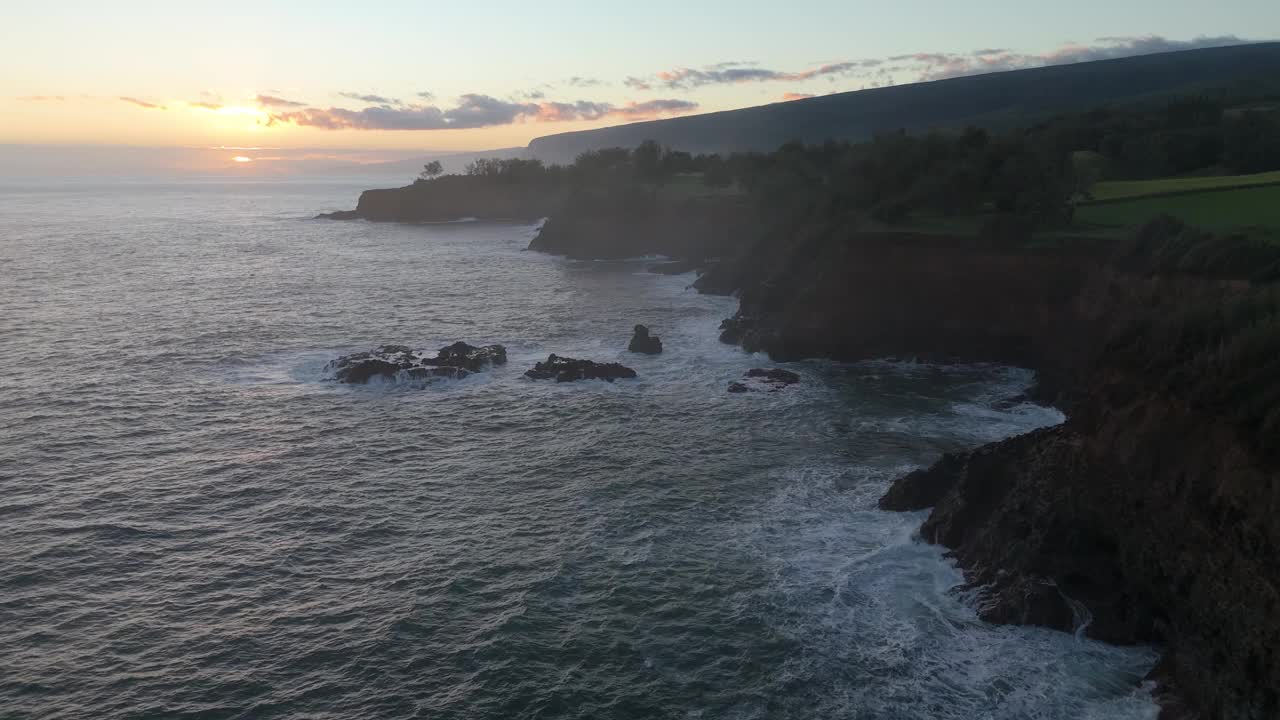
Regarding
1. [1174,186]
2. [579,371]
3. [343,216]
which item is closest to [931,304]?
[1174,186]

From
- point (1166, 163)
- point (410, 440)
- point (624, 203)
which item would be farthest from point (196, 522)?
point (624, 203)

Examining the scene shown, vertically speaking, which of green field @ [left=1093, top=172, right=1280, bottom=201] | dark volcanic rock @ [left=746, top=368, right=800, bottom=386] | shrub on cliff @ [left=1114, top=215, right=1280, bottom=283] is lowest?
dark volcanic rock @ [left=746, top=368, right=800, bottom=386]

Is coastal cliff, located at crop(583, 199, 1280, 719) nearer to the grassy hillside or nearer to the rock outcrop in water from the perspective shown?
the grassy hillside

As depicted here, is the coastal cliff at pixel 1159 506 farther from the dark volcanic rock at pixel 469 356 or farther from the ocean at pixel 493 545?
the dark volcanic rock at pixel 469 356

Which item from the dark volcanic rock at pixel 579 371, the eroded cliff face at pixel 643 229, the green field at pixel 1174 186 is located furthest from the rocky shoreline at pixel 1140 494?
the eroded cliff face at pixel 643 229

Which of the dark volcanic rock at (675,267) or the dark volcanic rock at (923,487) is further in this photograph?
the dark volcanic rock at (675,267)

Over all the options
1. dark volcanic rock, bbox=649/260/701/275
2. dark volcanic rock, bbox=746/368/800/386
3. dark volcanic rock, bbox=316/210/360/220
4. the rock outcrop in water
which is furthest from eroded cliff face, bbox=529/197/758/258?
dark volcanic rock, bbox=316/210/360/220
